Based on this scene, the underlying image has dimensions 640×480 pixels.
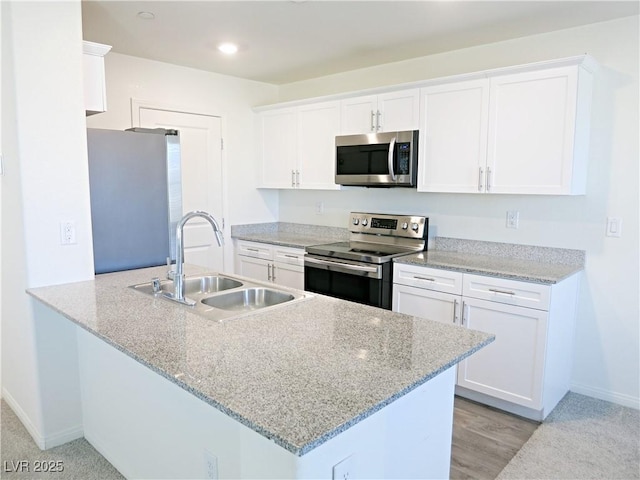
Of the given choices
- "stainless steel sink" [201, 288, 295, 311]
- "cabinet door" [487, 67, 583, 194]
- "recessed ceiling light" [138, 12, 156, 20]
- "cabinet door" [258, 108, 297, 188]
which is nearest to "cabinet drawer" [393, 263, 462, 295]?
"cabinet door" [487, 67, 583, 194]

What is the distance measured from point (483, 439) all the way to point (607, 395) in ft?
3.47

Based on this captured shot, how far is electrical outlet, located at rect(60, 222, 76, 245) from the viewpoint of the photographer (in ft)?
7.80

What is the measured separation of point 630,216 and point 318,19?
88.9 inches

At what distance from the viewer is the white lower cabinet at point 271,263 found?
3.92 m

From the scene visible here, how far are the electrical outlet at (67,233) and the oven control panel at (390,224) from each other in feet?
7.56

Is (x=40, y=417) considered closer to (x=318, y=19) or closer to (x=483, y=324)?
(x=483, y=324)

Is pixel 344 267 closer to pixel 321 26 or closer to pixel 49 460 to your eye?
pixel 321 26

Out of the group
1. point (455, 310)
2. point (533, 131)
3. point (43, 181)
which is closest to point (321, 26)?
point (533, 131)

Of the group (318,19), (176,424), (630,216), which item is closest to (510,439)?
(630,216)

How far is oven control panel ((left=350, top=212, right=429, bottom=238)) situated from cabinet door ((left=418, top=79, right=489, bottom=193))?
0.35 m

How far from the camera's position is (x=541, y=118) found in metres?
2.80

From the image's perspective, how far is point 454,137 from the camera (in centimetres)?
318

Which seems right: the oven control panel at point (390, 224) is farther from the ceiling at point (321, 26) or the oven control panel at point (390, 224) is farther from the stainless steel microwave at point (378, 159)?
the ceiling at point (321, 26)

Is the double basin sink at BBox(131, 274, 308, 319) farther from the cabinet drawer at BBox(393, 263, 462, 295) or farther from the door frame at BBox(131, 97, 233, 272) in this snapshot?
the door frame at BBox(131, 97, 233, 272)
